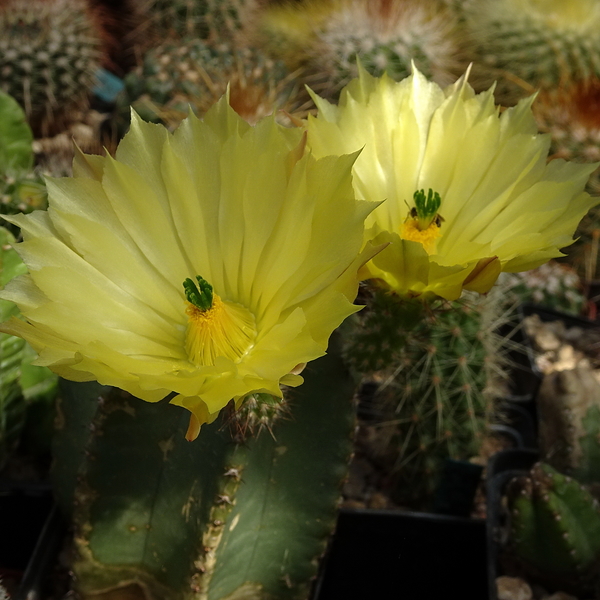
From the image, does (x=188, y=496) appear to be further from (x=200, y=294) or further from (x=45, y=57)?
(x=45, y=57)

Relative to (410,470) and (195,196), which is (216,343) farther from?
(410,470)

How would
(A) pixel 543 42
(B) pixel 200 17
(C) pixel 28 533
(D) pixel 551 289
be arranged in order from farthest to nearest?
1. (B) pixel 200 17
2. (A) pixel 543 42
3. (D) pixel 551 289
4. (C) pixel 28 533

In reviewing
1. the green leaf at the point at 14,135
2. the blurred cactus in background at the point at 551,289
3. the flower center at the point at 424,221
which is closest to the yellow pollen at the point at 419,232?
the flower center at the point at 424,221

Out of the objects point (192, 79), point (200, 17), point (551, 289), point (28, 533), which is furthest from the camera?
point (200, 17)

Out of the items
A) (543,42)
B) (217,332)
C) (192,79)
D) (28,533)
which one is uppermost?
(543,42)

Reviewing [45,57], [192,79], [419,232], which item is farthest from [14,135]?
[419,232]

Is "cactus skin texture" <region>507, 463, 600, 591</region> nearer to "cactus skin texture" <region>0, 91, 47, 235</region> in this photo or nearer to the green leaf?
"cactus skin texture" <region>0, 91, 47, 235</region>
